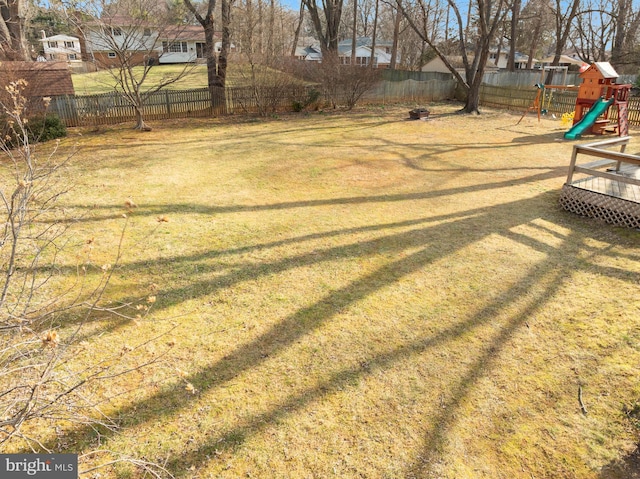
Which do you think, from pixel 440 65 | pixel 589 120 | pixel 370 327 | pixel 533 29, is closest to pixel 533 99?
pixel 589 120

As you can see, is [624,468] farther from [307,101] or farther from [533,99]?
[533,99]

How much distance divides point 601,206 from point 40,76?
642 inches

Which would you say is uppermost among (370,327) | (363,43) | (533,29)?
(363,43)

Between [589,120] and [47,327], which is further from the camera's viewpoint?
[589,120]

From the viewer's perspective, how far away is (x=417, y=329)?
13.5ft

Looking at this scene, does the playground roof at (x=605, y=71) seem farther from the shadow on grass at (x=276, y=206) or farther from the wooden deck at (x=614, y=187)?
the shadow on grass at (x=276, y=206)

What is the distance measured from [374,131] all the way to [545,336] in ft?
38.2

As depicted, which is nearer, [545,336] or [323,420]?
[323,420]

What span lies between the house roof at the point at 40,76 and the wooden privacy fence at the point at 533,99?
18.3 metres

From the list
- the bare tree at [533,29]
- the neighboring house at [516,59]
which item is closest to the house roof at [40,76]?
the bare tree at [533,29]

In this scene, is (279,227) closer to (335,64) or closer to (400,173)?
(400,173)

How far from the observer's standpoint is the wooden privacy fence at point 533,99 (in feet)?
51.5

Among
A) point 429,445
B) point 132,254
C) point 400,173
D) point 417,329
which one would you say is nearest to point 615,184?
point 400,173

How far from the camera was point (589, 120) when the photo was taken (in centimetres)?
1273
